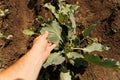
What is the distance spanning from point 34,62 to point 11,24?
144 centimetres

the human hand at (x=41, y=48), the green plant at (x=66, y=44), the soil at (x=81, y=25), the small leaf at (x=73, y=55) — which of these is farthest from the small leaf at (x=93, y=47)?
the human hand at (x=41, y=48)

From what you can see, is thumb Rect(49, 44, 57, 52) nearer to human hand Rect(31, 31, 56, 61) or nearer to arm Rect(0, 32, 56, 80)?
human hand Rect(31, 31, 56, 61)

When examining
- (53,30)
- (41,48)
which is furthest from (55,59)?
(41,48)

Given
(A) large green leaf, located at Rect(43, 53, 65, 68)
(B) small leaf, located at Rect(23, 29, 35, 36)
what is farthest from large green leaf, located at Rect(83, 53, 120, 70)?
(B) small leaf, located at Rect(23, 29, 35, 36)

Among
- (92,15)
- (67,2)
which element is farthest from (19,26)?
(92,15)

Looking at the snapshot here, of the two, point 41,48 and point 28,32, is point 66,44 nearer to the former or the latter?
point 28,32

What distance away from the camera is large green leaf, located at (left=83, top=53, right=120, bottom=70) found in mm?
2838

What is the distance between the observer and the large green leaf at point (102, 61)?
2.84 meters

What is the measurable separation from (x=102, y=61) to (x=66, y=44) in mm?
536

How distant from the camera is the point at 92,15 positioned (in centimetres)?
342

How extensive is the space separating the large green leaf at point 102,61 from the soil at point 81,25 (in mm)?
258

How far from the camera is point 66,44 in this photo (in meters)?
3.26

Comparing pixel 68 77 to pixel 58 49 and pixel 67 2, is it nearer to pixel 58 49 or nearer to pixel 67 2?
pixel 58 49

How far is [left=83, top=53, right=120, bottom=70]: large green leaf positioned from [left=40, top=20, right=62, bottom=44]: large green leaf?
0.38 metres
